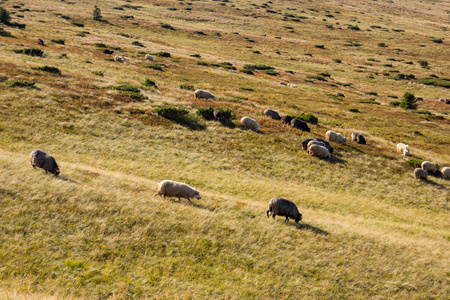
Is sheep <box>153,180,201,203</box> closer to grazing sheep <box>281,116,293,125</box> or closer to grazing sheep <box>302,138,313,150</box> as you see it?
grazing sheep <box>302,138,313,150</box>

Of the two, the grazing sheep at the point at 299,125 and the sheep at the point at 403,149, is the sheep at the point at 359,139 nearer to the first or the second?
the sheep at the point at 403,149

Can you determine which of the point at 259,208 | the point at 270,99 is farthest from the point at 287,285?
the point at 270,99

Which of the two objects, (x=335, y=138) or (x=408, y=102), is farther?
(x=408, y=102)

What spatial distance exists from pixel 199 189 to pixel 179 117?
1305 centimetres

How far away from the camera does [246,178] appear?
21469 mm

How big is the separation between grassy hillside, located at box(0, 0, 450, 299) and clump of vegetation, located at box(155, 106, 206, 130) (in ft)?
0.85

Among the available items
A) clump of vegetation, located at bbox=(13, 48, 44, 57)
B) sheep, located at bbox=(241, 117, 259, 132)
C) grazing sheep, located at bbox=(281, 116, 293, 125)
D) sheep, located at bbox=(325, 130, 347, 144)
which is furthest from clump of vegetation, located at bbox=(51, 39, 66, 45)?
sheep, located at bbox=(325, 130, 347, 144)

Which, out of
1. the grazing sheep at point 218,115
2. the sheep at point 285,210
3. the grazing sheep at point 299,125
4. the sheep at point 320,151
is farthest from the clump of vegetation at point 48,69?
the sheep at point 285,210

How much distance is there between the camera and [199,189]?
18.2 m

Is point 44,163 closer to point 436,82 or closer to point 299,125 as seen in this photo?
point 299,125

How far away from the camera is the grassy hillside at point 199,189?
934cm

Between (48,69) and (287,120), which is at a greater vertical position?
(48,69)

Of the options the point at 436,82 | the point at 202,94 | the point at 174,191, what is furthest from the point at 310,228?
the point at 436,82

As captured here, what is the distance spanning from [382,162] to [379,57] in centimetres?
9934
